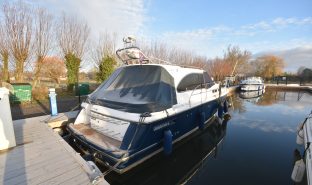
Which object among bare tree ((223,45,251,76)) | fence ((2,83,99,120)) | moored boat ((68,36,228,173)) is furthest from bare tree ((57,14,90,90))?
bare tree ((223,45,251,76))

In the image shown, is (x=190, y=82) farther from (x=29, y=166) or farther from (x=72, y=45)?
(x=72, y=45)

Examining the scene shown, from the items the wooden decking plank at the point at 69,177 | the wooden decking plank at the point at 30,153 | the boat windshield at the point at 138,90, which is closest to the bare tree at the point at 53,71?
the boat windshield at the point at 138,90

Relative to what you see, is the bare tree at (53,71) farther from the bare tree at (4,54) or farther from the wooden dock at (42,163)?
the wooden dock at (42,163)

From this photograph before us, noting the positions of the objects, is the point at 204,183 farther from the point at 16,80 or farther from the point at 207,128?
the point at 16,80

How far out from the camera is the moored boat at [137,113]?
3555mm

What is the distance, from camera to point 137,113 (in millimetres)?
3678

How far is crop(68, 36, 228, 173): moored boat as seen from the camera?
11.7 ft

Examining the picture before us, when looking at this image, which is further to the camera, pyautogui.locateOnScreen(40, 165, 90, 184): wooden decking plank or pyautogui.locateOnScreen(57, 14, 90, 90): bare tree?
pyautogui.locateOnScreen(57, 14, 90, 90): bare tree

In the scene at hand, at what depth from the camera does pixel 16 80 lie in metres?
12.0

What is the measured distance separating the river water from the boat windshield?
146 cm

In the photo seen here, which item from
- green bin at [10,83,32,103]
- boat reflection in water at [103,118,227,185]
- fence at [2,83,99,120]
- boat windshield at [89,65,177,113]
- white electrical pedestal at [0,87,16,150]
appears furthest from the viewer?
green bin at [10,83,32,103]

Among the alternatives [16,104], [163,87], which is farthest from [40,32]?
[163,87]

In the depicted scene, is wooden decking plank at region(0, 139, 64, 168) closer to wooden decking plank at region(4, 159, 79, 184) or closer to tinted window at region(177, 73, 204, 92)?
wooden decking plank at region(4, 159, 79, 184)

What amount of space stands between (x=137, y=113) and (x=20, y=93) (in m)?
9.31
